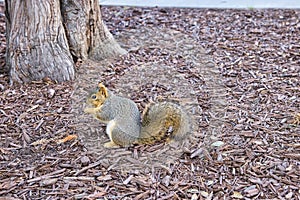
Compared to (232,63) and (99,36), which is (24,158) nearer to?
(99,36)

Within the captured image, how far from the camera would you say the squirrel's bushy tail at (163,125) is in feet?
10.9

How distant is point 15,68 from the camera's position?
174 inches

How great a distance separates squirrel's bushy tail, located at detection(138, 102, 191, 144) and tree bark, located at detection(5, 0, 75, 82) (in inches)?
54.0

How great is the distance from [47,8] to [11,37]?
0.43 metres

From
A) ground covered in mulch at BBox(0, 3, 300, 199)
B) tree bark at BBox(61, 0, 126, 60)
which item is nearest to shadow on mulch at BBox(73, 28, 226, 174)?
ground covered in mulch at BBox(0, 3, 300, 199)

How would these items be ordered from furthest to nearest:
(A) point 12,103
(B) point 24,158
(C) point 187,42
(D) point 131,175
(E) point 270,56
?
1. (C) point 187,42
2. (E) point 270,56
3. (A) point 12,103
4. (B) point 24,158
5. (D) point 131,175

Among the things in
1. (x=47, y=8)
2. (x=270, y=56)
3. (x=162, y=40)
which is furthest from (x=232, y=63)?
(x=47, y=8)

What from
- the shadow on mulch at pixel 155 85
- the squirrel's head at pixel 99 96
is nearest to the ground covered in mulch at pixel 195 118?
the shadow on mulch at pixel 155 85

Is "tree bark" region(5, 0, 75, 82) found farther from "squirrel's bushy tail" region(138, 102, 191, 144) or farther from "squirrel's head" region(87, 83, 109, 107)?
"squirrel's bushy tail" region(138, 102, 191, 144)

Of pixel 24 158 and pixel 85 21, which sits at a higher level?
pixel 85 21

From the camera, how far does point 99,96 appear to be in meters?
3.43

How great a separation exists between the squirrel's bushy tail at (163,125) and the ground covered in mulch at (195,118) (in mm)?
87

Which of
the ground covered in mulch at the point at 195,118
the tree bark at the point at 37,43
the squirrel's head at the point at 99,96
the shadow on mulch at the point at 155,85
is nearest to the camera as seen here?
the ground covered in mulch at the point at 195,118

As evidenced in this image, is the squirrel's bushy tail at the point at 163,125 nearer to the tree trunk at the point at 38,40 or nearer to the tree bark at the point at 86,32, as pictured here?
the tree trunk at the point at 38,40
